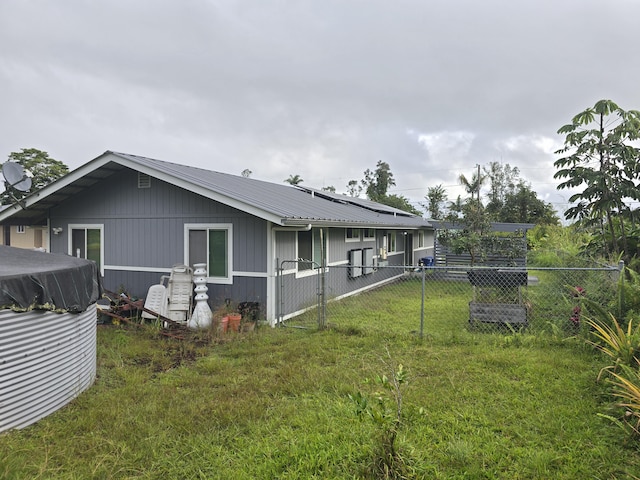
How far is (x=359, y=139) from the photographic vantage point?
26.1 meters

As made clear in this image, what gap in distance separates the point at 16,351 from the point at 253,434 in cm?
226

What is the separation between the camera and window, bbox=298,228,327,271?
29.3ft

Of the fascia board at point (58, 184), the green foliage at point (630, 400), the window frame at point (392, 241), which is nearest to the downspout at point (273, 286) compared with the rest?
the fascia board at point (58, 184)

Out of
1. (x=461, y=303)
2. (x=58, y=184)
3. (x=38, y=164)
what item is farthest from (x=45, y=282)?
(x=38, y=164)

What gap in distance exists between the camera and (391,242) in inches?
623

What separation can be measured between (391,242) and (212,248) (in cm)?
925

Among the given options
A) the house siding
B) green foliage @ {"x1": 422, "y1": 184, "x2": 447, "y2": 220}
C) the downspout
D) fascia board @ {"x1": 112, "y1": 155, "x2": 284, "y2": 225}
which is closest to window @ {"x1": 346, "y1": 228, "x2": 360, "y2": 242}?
the downspout

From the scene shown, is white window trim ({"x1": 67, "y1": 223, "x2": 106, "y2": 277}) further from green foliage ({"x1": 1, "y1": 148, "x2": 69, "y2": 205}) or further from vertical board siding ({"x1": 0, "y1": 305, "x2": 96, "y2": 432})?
green foliage ({"x1": 1, "y1": 148, "x2": 69, "y2": 205})

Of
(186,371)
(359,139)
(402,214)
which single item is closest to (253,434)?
(186,371)

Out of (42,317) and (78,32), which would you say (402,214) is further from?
(42,317)

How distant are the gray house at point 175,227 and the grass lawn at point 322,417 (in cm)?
207

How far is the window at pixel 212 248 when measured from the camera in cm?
804

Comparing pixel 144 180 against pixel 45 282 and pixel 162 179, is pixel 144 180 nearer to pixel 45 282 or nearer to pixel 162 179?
pixel 162 179

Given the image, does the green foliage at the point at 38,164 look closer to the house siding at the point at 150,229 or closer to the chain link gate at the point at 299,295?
the house siding at the point at 150,229
